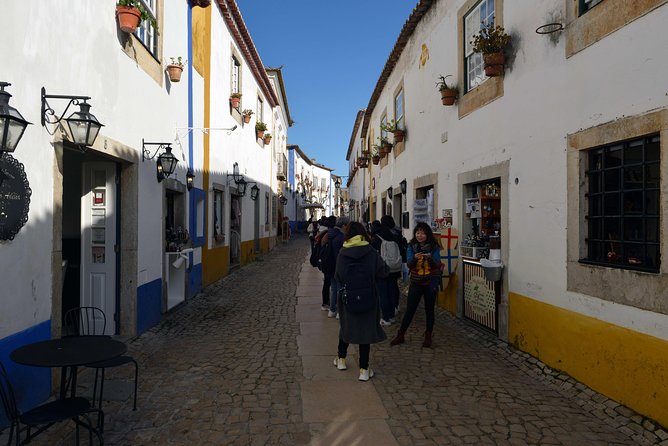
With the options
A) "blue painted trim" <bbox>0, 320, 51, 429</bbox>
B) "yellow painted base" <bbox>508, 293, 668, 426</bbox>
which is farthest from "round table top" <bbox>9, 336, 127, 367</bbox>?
"yellow painted base" <bbox>508, 293, 668, 426</bbox>

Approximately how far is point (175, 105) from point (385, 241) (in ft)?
14.0

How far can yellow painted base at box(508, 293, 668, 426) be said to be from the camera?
3.49 meters

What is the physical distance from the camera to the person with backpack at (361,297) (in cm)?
451

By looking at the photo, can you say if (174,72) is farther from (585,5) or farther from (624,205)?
(624,205)

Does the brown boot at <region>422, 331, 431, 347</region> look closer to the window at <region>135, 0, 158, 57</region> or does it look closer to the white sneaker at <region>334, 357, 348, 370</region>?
the white sneaker at <region>334, 357, 348, 370</region>

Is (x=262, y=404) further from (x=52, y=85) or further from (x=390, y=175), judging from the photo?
(x=390, y=175)

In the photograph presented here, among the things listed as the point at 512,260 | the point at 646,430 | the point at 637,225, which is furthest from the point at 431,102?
the point at 646,430

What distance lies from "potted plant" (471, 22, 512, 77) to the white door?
5.00 m

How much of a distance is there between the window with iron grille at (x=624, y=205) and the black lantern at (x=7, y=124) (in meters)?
4.74

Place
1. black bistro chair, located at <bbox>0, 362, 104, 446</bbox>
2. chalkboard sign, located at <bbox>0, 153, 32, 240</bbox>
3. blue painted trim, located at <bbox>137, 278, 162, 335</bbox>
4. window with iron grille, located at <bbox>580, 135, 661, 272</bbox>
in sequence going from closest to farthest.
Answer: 1. black bistro chair, located at <bbox>0, 362, 104, 446</bbox>
2. chalkboard sign, located at <bbox>0, 153, 32, 240</bbox>
3. window with iron grille, located at <bbox>580, 135, 661, 272</bbox>
4. blue painted trim, located at <bbox>137, 278, 162, 335</bbox>

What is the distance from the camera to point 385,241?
681 cm

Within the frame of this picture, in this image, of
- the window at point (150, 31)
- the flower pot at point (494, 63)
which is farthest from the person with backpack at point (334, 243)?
the window at point (150, 31)

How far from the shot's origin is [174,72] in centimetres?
725

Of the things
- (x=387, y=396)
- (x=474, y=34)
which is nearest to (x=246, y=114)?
(x=474, y=34)
